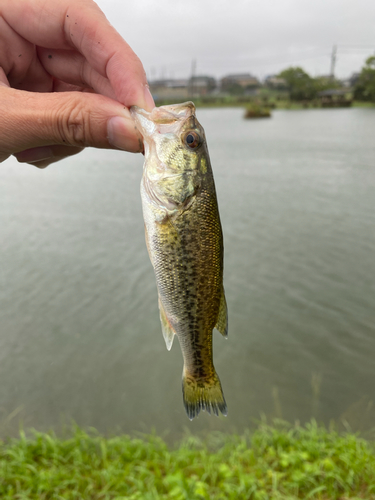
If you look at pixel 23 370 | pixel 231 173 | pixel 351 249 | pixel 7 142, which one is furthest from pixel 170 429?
pixel 231 173

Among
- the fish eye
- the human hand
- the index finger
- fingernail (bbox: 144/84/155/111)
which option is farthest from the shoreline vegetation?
the fish eye

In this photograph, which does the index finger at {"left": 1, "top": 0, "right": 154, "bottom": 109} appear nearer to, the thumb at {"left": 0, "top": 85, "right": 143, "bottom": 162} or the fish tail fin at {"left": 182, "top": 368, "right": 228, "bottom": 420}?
the thumb at {"left": 0, "top": 85, "right": 143, "bottom": 162}

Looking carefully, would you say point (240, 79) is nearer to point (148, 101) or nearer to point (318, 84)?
point (318, 84)

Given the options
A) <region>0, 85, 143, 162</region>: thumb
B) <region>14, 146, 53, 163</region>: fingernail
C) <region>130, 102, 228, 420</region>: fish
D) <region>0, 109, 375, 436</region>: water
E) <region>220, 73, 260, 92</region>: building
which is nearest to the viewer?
<region>0, 85, 143, 162</region>: thumb

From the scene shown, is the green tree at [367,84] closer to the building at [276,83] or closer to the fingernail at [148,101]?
the building at [276,83]

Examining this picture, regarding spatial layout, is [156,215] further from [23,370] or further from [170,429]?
[23,370]
